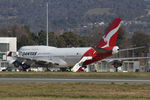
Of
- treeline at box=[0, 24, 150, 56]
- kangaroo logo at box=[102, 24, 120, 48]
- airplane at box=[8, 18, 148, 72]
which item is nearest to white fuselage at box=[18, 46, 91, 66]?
airplane at box=[8, 18, 148, 72]

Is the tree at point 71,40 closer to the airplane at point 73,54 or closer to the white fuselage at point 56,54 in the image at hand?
the white fuselage at point 56,54

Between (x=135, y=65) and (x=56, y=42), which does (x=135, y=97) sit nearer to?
(x=135, y=65)

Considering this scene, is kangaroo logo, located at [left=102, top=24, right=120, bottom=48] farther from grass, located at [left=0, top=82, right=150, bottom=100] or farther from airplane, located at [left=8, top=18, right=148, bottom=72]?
grass, located at [left=0, top=82, right=150, bottom=100]

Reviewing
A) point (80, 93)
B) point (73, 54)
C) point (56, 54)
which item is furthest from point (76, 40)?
point (80, 93)

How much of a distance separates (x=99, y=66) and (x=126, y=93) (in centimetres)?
6458

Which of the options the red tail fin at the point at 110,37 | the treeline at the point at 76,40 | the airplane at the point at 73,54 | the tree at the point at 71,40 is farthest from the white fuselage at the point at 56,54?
the tree at the point at 71,40

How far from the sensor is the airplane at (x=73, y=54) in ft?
242

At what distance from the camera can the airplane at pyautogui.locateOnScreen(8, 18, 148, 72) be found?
242 feet

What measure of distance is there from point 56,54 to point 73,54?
4.24m

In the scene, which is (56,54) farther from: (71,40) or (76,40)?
(71,40)

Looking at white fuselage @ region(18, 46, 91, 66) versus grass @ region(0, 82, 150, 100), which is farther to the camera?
white fuselage @ region(18, 46, 91, 66)

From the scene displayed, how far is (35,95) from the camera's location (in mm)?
30797

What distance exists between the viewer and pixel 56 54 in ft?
268

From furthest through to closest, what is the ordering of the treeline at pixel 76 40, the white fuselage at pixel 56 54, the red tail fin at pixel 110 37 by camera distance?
the treeline at pixel 76 40, the white fuselage at pixel 56 54, the red tail fin at pixel 110 37
